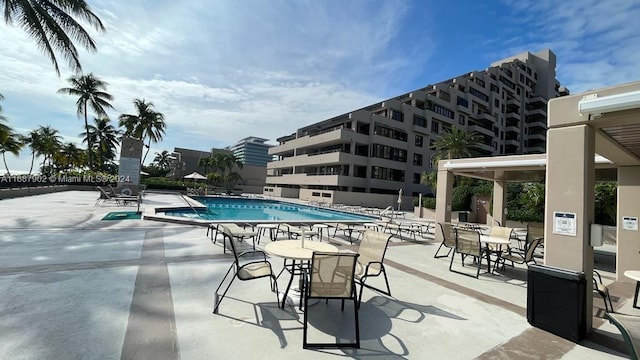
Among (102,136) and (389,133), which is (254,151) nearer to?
(102,136)

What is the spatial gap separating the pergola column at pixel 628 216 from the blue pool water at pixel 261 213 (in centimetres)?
1046

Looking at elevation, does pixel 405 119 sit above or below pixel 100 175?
above

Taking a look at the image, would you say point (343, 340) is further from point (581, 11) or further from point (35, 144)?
point (35, 144)

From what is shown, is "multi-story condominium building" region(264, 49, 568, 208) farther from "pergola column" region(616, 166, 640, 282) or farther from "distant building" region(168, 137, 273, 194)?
"pergola column" region(616, 166, 640, 282)

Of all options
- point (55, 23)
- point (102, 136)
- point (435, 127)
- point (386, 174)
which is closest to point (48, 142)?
point (102, 136)

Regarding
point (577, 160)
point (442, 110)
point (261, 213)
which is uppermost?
point (442, 110)

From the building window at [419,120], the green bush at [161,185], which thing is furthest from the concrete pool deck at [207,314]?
the building window at [419,120]

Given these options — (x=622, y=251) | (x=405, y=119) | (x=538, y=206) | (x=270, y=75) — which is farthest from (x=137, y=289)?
(x=405, y=119)

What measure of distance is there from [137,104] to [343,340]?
136 ft

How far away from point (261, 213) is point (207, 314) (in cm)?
1903

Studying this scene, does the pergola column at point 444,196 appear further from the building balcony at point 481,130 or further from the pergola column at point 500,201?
the building balcony at point 481,130

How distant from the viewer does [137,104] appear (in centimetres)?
3544

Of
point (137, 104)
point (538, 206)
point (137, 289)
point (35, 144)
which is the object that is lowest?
point (137, 289)

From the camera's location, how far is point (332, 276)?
3.29 metres
